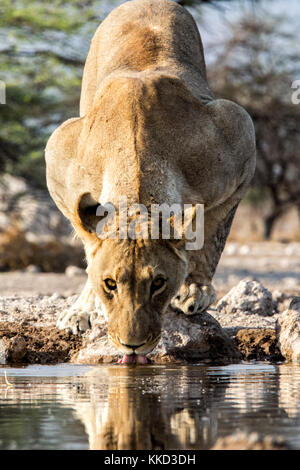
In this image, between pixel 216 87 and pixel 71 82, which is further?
pixel 216 87

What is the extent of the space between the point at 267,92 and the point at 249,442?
25260 mm

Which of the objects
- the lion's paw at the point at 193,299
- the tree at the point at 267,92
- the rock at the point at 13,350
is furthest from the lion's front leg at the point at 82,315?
the tree at the point at 267,92

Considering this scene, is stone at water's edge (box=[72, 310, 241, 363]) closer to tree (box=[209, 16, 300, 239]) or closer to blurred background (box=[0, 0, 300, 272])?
blurred background (box=[0, 0, 300, 272])

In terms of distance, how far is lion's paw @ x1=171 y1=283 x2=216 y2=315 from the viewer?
6453 mm

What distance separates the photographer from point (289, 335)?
6.24 metres

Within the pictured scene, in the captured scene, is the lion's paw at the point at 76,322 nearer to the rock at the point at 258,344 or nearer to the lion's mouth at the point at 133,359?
the lion's mouth at the point at 133,359

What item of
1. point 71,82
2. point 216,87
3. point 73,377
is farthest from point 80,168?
point 216,87

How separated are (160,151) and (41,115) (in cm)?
1599

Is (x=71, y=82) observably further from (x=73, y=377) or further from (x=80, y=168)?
(x=73, y=377)

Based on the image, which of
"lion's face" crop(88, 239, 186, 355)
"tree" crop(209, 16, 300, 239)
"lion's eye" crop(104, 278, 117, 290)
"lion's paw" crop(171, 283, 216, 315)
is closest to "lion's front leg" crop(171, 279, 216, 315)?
"lion's paw" crop(171, 283, 216, 315)

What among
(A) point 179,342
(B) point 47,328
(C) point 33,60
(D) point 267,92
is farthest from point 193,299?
(D) point 267,92

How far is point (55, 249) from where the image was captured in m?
16.2

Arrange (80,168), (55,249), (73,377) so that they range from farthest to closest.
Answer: (55,249), (80,168), (73,377)

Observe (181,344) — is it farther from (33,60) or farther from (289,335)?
(33,60)
